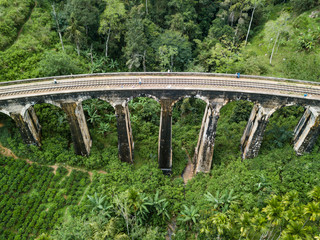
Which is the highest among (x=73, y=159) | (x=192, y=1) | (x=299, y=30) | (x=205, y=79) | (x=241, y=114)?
(x=192, y=1)

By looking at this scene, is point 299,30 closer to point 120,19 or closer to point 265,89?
point 265,89

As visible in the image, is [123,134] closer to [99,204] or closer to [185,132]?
[99,204]

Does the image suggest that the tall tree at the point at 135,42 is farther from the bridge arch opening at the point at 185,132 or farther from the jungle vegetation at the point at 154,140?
the bridge arch opening at the point at 185,132

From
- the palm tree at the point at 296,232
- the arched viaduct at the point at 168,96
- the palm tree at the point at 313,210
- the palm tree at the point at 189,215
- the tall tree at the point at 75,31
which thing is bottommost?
the palm tree at the point at 189,215

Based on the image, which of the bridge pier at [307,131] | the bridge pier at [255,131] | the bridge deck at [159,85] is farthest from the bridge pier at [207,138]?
the bridge pier at [307,131]

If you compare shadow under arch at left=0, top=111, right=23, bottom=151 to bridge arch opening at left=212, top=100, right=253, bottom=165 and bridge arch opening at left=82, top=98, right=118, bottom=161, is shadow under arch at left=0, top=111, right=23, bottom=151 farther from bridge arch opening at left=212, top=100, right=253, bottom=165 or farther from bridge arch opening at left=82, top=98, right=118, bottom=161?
bridge arch opening at left=212, top=100, right=253, bottom=165

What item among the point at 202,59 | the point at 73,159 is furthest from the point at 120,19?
the point at 73,159
